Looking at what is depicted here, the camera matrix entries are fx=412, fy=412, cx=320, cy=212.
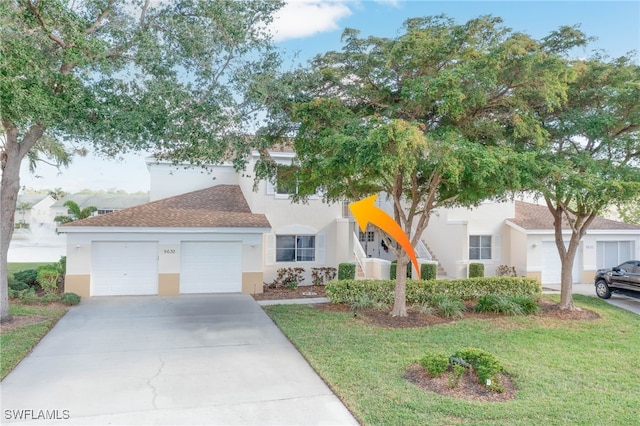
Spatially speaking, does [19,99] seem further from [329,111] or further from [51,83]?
[329,111]

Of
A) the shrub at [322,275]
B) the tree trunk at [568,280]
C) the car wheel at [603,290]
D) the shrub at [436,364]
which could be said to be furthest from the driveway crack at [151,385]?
the car wheel at [603,290]

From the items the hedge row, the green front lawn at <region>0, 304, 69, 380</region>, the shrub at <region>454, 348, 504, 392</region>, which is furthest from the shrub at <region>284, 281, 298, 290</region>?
the shrub at <region>454, 348, 504, 392</region>

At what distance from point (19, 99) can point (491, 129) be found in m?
11.0

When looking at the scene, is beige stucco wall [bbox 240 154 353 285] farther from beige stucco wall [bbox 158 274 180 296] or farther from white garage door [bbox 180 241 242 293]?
beige stucco wall [bbox 158 274 180 296]

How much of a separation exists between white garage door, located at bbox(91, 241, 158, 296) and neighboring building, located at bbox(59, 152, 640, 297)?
0.03 metres

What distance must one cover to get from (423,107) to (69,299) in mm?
12531

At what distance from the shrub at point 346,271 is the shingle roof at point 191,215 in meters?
3.40

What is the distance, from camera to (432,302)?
13680mm

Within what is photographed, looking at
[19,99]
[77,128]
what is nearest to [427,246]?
[77,128]

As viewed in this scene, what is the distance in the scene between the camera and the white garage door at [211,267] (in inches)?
628

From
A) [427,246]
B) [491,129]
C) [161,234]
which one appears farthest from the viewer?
[427,246]

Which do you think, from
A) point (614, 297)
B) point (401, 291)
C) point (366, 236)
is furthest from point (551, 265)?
point (401, 291)

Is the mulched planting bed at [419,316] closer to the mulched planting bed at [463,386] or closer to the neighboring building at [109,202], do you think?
the mulched planting bed at [463,386]

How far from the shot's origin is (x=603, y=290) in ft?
52.4
